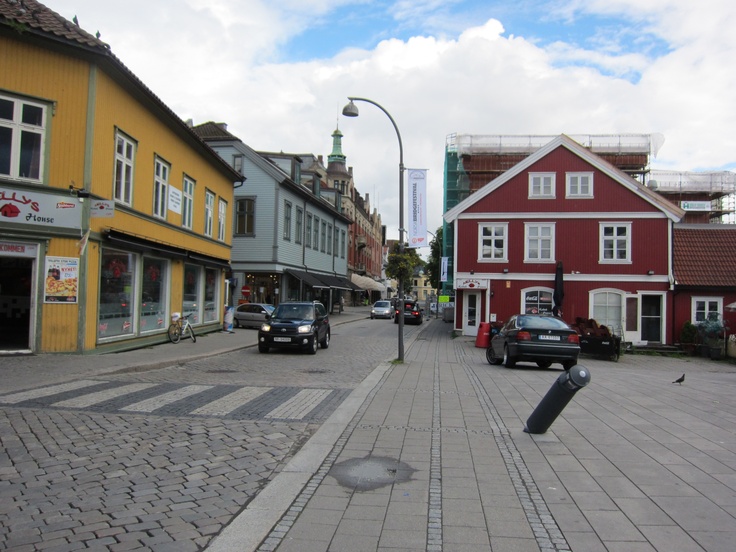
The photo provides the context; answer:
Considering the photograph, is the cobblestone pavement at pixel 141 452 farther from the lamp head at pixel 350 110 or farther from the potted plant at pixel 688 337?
the potted plant at pixel 688 337

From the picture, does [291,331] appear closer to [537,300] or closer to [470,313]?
[470,313]

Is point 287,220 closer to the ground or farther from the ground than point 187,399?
farther from the ground

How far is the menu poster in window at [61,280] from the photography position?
545 inches

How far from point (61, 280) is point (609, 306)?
23.8m

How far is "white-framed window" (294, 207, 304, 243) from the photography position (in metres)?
39.7

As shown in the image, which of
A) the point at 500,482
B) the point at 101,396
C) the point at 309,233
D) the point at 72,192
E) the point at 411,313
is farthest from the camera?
the point at 411,313

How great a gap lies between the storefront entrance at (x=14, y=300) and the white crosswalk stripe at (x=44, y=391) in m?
5.06

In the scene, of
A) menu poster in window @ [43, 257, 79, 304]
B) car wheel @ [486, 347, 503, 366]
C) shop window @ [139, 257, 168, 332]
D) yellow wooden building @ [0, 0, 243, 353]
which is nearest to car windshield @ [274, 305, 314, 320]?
shop window @ [139, 257, 168, 332]

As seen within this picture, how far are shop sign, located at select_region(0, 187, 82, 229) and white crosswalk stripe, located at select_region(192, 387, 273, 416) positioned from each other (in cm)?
680

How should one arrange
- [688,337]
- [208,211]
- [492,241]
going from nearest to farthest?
[208,211] → [688,337] → [492,241]

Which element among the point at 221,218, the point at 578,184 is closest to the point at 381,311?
the point at 578,184

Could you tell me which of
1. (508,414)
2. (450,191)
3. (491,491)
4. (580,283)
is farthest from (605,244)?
(491,491)

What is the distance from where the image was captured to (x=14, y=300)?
16.8m

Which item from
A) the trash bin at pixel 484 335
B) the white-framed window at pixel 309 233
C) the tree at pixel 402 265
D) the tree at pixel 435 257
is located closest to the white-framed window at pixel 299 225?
the white-framed window at pixel 309 233
